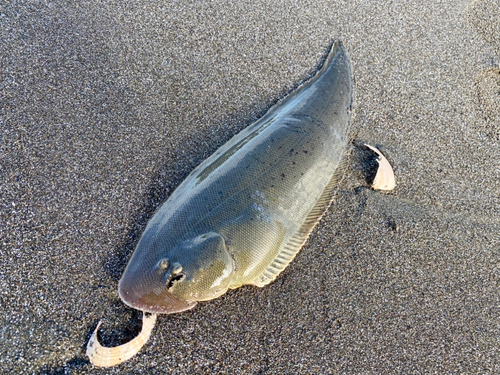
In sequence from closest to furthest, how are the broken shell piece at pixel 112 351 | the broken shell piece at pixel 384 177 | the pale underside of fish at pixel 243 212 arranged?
the broken shell piece at pixel 112 351 → the pale underside of fish at pixel 243 212 → the broken shell piece at pixel 384 177

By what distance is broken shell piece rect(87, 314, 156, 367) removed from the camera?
5.91 ft

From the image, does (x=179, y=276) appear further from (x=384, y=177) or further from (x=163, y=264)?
(x=384, y=177)

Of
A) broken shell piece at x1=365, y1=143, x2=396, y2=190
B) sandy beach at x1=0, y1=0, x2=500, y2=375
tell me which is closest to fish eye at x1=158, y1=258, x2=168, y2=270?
sandy beach at x1=0, y1=0, x2=500, y2=375

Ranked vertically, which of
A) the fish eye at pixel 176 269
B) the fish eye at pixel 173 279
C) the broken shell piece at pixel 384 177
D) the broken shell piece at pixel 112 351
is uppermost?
the fish eye at pixel 176 269

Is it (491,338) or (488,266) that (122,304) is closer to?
(491,338)

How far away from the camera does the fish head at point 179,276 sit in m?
1.88

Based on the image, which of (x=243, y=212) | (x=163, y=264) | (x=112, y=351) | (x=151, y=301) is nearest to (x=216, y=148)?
(x=243, y=212)

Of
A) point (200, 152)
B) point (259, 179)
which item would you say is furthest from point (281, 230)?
point (200, 152)

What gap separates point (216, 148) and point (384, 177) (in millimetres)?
1200

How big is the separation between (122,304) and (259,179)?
3.33ft

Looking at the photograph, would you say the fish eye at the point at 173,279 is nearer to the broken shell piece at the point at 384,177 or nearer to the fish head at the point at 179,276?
the fish head at the point at 179,276

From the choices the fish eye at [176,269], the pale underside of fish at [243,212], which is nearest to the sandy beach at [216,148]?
the pale underside of fish at [243,212]

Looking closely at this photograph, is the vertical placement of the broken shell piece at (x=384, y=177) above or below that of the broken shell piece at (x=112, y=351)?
below

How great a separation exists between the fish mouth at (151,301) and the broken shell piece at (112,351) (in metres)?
0.11
